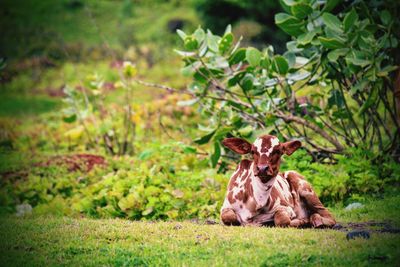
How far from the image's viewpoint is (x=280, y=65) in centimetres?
755

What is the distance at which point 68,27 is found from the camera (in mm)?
27281

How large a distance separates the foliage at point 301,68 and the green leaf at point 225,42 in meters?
0.01

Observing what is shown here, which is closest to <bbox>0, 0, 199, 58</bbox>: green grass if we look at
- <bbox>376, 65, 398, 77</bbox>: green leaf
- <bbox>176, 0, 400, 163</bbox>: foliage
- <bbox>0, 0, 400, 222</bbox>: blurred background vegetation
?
<bbox>0, 0, 400, 222</bbox>: blurred background vegetation

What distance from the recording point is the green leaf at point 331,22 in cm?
705

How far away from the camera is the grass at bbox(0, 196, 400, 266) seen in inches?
182

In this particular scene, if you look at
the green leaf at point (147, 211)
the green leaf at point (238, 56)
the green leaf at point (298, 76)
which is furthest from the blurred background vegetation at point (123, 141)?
the green leaf at point (238, 56)

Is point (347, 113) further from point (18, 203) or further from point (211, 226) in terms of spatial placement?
point (18, 203)

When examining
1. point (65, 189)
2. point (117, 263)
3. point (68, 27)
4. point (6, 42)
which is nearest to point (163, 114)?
point (65, 189)

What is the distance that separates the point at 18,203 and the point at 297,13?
14.8 ft

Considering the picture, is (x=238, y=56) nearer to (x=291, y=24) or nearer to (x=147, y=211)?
(x=291, y=24)

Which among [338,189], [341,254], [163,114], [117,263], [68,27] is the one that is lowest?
[68,27]

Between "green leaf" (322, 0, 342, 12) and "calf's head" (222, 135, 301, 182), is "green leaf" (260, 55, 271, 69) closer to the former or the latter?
"green leaf" (322, 0, 342, 12)

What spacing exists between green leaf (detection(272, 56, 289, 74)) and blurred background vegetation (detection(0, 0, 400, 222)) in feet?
2.69

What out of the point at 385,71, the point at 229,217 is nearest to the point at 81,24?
the point at 385,71
